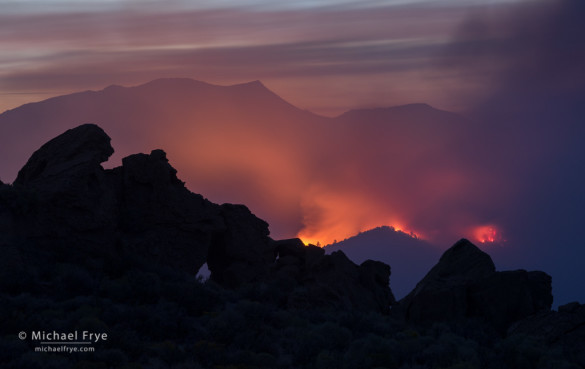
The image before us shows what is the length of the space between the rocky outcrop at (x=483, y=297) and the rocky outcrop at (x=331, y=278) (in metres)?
2.07

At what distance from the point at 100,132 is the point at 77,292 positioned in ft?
22.5

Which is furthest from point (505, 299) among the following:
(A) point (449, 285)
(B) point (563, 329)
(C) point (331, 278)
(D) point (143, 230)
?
(D) point (143, 230)

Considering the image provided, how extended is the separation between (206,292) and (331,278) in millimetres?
6535

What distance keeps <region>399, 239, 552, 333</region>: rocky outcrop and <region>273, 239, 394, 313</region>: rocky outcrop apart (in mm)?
2067

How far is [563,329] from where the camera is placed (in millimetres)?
Answer: 19953

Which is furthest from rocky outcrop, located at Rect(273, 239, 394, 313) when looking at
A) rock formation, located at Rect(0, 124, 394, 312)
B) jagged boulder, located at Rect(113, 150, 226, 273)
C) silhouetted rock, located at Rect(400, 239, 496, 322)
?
jagged boulder, located at Rect(113, 150, 226, 273)


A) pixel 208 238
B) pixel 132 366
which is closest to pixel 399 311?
pixel 208 238

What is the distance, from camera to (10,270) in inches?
765

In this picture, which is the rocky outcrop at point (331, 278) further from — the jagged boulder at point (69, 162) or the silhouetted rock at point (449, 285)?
the jagged boulder at point (69, 162)

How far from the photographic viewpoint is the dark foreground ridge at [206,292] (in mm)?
15641

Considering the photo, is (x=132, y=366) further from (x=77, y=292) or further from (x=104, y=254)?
(x=104, y=254)

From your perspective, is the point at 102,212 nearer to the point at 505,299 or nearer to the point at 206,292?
the point at 206,292

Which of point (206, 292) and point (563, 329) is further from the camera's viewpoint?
point (206, 292)

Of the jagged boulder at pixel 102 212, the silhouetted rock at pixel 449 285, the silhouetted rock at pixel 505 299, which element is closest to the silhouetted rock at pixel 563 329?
the silhouetted rock at pixel 505 299
